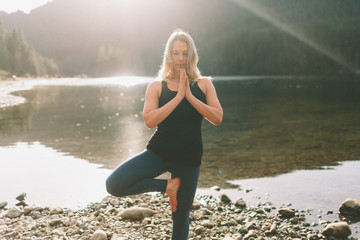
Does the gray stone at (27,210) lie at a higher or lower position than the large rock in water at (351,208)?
lower

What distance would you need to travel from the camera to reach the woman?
15.2ft

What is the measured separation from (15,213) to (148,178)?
4937 mm

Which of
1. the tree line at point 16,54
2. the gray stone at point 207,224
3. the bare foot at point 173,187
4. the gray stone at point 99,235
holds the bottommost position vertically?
the gray stone at point 207,224

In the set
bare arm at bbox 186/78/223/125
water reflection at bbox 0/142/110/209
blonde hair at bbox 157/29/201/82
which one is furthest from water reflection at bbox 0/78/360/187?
blonde hair at bbox 157/29/201/82

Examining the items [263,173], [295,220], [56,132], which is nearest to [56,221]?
[295,220]

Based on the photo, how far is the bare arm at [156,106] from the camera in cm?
450

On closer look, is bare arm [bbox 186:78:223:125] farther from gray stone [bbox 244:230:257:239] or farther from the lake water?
the lake water

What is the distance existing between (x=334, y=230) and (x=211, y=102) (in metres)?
4.60

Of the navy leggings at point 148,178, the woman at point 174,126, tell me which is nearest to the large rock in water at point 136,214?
the navy leggings at point 148,178

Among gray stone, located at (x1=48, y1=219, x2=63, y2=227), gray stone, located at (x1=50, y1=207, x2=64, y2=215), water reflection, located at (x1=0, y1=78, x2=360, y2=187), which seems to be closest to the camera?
gray stone, located at (x1=48, y1=219, x2=63, y2=227)

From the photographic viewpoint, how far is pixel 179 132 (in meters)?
4.71

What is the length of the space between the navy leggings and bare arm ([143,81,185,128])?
542 mm

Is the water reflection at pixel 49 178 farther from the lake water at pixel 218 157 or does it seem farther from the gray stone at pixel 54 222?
the gray stone at pixel 54 222

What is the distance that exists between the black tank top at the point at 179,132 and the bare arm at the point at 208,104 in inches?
3.5
